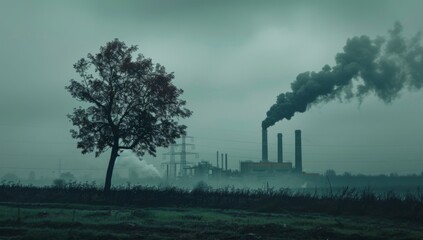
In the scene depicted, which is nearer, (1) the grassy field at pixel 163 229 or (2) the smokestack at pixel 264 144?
(1) the grassy field at pixel 163 229

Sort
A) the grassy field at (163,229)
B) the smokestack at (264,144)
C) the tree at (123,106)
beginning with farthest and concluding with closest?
the smokestack at (264,144)
the tree at (123,106)
the grassy field at (163,229)

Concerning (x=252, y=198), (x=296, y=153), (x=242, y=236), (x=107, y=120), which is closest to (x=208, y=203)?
(x=252, y=198)

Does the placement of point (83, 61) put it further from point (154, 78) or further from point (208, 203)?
point (208, 203)

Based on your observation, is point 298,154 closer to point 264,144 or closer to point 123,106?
point 264,144

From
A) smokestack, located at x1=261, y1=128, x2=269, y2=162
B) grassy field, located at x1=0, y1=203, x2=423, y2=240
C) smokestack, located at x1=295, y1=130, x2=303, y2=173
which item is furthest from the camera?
smokestack, located at x1=295, y1=130, x2=303, y2=173

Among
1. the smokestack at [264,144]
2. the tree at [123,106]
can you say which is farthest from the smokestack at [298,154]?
the tree at [123,106]

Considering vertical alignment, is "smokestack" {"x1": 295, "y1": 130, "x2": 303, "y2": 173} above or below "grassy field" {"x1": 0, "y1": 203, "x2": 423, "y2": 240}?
above

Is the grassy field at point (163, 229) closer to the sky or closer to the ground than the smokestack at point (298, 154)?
closer to the ground

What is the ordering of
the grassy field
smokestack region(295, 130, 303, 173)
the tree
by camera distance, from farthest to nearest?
smokestack region(295, 130, 303, 173), the tree, the grassy field

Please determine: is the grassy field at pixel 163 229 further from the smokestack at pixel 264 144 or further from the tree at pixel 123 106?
the smokestack at pixel 264 144

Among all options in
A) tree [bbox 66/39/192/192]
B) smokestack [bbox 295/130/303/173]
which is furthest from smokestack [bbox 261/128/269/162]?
tree [bbox 66/39/192/192]

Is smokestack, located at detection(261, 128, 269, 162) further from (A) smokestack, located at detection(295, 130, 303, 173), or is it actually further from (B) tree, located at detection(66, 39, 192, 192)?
(B) tree, located at detection(66, 39, 192, 192)

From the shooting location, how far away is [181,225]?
19.4m

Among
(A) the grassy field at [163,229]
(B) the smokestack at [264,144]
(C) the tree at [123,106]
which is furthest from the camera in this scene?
(B) the smokestack at [264,144]
